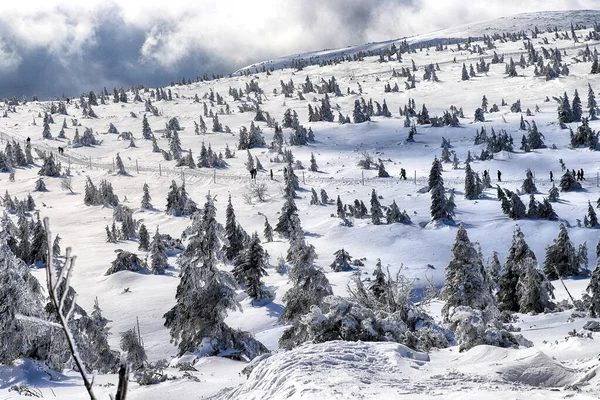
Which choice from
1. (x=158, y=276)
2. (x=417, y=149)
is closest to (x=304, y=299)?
(x=158, y=276)

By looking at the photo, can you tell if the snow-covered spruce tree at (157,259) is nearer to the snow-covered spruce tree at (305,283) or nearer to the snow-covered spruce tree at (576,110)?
the snow-covered spruce tree at (305,283)

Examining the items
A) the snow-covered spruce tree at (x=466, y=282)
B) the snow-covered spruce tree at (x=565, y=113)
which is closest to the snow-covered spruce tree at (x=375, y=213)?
the snow-covered spruce tree at (x=466, y=282)

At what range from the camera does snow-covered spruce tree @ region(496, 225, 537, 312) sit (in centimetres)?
2883

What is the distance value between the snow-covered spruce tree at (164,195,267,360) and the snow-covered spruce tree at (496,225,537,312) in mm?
17785

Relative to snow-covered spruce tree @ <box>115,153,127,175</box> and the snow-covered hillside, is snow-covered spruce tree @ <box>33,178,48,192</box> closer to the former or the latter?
the snow-covered hillside

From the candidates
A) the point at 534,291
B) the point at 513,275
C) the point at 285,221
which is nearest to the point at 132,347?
the point at 534,291

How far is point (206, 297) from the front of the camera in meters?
17.4

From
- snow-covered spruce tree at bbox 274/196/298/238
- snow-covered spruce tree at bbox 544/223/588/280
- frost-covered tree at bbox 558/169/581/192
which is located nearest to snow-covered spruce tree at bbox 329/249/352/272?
snow-covered spruce tree at bbox 274/196/298/238

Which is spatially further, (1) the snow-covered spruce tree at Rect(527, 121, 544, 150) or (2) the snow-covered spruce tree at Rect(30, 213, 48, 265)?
(1) the snow-covered spruce tree at Rect(527, 121, 544, 150)

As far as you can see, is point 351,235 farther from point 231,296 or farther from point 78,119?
point 78,119

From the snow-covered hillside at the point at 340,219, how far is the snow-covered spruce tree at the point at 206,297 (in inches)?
51.5

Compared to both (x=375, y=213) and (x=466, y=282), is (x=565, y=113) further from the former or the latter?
(x=466, y=282)

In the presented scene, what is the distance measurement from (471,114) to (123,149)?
220 ft

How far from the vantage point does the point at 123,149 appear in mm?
94438
